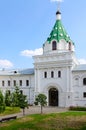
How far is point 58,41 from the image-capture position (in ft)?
169

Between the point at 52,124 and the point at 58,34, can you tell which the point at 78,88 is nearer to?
the point at 58,34

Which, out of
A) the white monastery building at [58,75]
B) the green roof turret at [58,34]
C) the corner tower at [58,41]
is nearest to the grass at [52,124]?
the white monastery building at [58,75]

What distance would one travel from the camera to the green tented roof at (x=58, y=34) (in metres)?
51.8

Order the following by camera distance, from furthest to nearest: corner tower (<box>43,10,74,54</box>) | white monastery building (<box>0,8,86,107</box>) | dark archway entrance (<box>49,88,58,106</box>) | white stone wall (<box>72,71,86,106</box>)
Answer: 1. corner tower (<box>43,10,74,54</box>)
2. dark archway entrance (<box>49,88,58,106</box>)
3. white monastery building (<box>0,8,86,107</box>)
4. white stone wall (<box>72,71,86,106</box>)

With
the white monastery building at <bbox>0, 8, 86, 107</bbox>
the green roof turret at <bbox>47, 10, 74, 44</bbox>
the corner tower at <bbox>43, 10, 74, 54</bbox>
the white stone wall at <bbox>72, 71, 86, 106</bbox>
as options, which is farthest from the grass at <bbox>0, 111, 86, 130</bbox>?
the green roof turret at <bbox>47, 10, 74, 44</bbox>

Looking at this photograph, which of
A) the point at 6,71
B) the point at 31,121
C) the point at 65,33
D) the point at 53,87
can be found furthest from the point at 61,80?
the point at 31,121

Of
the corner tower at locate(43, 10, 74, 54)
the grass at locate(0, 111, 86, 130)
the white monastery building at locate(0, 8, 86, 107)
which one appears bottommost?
the grass at locate(0, 111, 86, 130)

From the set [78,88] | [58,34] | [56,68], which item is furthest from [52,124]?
[58,34]

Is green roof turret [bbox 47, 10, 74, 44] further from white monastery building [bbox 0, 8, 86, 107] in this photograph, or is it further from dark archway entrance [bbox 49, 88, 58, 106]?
dark archway entrance [bbox 49, 88, 58, 106]

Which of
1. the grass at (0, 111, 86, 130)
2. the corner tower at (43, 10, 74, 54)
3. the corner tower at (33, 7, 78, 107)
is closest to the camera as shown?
the grass at (0, 111, 86, 130)

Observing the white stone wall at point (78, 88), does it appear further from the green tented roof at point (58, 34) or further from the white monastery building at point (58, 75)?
the green tented roof at point (58, 34)

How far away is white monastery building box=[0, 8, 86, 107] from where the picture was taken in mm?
47781

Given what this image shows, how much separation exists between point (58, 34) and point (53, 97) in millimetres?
13081

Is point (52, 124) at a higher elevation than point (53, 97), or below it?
below
